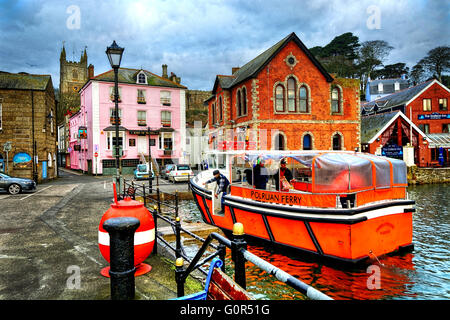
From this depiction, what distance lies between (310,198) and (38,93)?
25.2 metres

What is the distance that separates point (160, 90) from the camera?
3953 centimetres

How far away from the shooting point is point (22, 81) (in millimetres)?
25125

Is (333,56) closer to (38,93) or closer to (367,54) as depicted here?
(367,54)

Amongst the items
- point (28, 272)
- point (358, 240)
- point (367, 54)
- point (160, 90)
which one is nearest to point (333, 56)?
point (367, 54)

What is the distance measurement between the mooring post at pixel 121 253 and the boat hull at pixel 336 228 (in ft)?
19.4

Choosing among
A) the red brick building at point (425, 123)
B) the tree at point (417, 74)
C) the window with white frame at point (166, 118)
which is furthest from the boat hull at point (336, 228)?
the tree at point (417, 74)

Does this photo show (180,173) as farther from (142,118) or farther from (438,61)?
(438,61)

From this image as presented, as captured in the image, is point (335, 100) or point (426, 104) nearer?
point (335, 100)

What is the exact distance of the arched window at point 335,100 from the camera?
27.9m

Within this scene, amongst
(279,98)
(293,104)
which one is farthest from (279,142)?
(279,98)

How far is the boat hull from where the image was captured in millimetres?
8148

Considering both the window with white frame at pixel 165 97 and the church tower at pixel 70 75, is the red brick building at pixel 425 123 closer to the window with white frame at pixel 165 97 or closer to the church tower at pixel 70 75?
the window with white frame at pixel 165 97

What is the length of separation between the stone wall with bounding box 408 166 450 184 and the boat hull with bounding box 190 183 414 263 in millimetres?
25035

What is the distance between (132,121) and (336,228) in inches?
1337
